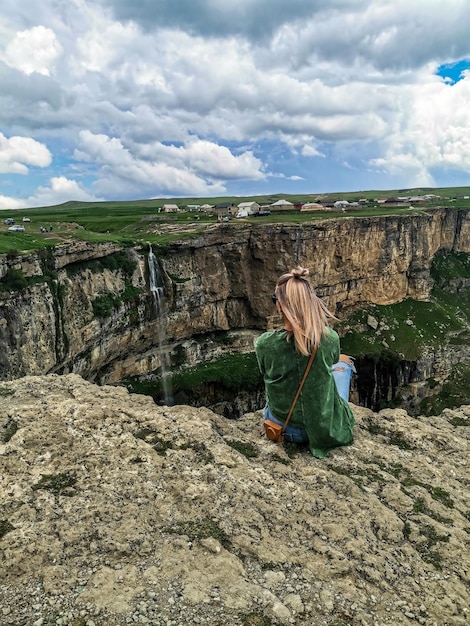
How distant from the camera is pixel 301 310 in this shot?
5777 mm

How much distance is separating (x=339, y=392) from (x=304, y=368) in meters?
1.45

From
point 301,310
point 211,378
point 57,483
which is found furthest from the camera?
point 211,378

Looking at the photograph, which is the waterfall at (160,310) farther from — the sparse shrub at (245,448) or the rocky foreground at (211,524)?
the sparse shrub at (245,448)

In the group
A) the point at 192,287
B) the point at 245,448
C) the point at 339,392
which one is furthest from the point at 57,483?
the point at 192,287

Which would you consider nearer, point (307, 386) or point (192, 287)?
point (307, 386)

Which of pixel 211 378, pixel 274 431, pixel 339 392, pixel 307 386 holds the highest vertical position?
pixel 307 386

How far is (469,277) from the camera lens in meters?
66.9

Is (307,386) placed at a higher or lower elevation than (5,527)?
higher

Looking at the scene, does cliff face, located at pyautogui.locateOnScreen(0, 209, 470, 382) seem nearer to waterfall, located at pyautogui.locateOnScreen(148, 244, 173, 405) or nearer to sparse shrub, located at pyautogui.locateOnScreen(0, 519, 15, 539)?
waterfall, located at pyautogui.locateOnScreen(148, 244, 173, 405)

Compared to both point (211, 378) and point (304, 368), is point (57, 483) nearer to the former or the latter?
point (304, 368)

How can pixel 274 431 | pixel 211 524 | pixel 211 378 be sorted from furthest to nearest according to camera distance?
pixel 211 378
pixel 274 431
pixel 211 524

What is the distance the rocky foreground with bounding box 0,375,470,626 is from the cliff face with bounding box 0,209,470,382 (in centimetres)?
1999

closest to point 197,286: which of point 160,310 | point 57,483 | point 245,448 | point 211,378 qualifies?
point 160,310

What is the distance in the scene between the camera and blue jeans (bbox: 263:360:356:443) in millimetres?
6818
